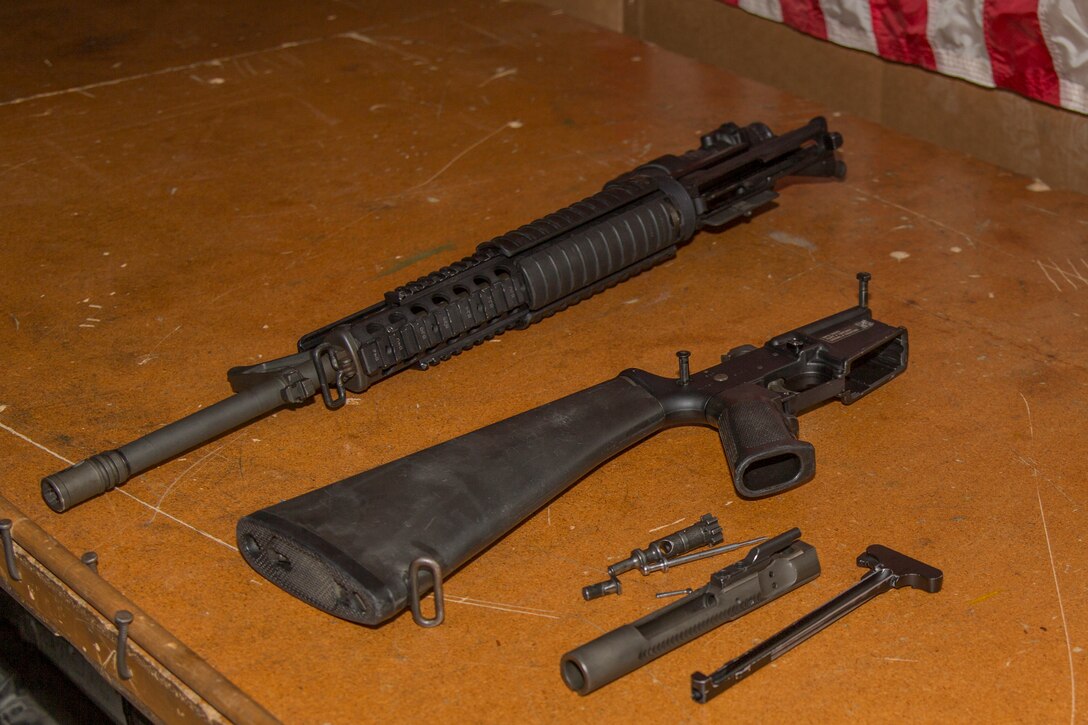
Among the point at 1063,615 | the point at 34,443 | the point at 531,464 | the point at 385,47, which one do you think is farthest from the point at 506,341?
the point at 385,47

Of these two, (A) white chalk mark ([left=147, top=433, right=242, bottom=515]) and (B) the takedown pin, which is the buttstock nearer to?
(A) white chalk mark ([left=147, top=433, right=242, bottom=515])

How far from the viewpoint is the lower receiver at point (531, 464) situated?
5.13 feet

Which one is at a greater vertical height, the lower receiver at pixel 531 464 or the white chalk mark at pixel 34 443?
the lower receiver at pixel 531 464

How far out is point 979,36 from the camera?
2738 millimetres

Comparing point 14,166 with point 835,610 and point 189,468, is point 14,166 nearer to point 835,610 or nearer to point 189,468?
point 189,468

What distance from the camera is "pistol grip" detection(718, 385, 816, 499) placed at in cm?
174

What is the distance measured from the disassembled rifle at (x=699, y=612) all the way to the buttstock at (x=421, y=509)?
0.73 ft

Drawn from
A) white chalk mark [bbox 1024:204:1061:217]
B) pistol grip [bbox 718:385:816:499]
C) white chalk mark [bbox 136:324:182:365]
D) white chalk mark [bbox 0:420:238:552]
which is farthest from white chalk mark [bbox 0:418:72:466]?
white chalk mark [bbox 1024:204:1061:217]

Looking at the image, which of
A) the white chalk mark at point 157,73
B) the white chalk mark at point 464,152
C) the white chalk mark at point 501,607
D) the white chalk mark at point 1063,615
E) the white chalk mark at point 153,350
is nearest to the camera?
the white chalk mark at point 1063,615

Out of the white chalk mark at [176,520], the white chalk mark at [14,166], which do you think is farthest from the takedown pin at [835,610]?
the white chalk mark at [14,166]

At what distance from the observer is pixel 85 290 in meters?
2.37

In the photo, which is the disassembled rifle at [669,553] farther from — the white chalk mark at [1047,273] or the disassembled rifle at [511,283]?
the white chalk mark at [1047,273]

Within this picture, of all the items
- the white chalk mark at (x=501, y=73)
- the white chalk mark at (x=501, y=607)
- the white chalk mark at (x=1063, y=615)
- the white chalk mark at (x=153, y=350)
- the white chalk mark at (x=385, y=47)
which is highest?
the white chalk mark at (x=385, y=47)

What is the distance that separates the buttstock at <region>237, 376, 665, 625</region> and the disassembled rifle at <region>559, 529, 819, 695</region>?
0.73 feet
